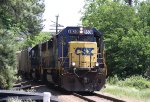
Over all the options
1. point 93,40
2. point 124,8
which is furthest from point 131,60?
point 93,40

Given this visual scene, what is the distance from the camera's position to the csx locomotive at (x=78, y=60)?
21266 mm

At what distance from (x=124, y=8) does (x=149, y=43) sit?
586 cm

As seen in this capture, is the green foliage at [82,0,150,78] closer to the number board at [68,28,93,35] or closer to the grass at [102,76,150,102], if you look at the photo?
the grass at [102,76,150,102]

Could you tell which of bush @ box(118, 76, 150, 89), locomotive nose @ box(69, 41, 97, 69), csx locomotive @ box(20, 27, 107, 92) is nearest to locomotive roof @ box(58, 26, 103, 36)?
csx locomotive @ box(20, 27, 107, 92)

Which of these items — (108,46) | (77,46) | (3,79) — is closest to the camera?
(3,79)

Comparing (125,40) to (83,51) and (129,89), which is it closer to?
(129,89)

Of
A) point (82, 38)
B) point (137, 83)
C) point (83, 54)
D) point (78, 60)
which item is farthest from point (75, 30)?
point (137, 83)

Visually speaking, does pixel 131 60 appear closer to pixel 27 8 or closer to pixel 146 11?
pixel 146 11

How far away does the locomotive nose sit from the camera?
855 inches

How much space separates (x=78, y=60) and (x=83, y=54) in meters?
0.44

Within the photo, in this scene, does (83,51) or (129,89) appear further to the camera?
(129,89)

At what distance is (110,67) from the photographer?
3659cm

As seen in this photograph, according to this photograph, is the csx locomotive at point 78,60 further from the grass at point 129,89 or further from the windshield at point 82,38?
the grass at point 129,89

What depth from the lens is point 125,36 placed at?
3622 cm
